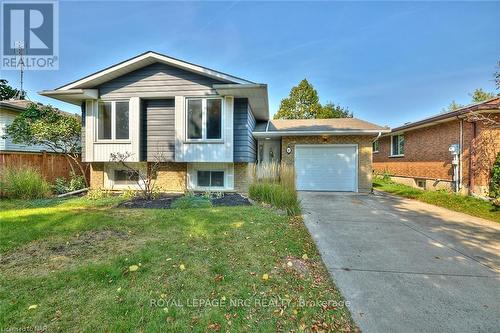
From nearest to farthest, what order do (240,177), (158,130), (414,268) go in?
(414,268)
(158,130)
(240,177)

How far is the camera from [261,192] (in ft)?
24.4

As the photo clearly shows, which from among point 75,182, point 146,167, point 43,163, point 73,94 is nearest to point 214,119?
point 146,167

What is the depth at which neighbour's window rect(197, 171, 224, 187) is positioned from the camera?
32.8 feet

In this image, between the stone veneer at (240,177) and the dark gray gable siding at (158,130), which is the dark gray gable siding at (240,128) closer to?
the stone veneer at (240,177)

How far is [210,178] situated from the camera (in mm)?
10062

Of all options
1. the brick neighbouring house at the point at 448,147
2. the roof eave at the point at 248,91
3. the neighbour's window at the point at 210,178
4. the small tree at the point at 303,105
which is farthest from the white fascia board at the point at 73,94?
the small tree at the point at 303,105

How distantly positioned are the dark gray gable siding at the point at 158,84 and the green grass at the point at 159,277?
5.75m

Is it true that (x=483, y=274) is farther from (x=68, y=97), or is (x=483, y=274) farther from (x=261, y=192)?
(x=68, y=97)

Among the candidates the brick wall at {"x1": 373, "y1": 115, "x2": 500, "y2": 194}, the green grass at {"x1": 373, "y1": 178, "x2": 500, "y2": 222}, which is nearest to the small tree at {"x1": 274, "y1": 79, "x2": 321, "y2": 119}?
the brick wall at {"x1": 373, "y1": 115, "x2": 500, "y2": 194}

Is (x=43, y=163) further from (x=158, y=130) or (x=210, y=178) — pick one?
(x=210, y=178)

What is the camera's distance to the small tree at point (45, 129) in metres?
9.38

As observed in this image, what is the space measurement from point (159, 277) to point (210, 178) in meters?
7.14

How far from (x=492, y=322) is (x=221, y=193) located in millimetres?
7870

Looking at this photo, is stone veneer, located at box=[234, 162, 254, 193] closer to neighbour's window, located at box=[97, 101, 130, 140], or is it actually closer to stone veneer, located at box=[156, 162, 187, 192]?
stone veneer, located at box=[156, 162, 187, 192]
